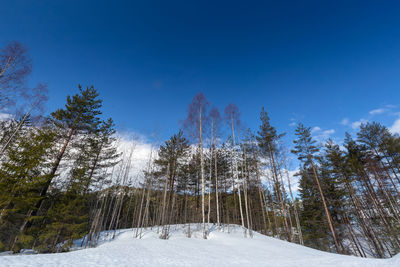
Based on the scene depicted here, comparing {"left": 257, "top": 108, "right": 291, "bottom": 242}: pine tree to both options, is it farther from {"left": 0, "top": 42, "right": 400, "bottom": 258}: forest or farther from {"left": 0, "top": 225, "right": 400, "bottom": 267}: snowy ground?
{"left": 0, "top": 225, "right": 400, "bottom": 267}: snowy ground

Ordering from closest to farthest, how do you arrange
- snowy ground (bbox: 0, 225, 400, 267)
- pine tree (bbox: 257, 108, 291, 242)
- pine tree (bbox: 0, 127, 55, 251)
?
snowy ground (bbox: 0, 225, 400, 267) → pine tree (bbox: 0, 127, 55, 251) → pine tree (bbox: 257, 108, 291, 242)

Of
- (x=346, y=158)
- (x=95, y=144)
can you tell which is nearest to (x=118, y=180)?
(x=95, y=144)

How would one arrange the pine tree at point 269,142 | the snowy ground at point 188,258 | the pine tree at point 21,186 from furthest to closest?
the pine tree at point 269,142 → the pine tree at point 21,186 → the snowy ground at point 188,258

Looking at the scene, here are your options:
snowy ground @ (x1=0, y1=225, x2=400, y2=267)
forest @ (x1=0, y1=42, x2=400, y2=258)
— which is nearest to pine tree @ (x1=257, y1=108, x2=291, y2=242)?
forest @ (x1=0, y1=42, x2=400, y2=258)

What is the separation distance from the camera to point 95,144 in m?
14.1

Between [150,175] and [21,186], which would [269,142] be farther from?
[21,186]

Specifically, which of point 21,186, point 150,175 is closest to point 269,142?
point 150,175

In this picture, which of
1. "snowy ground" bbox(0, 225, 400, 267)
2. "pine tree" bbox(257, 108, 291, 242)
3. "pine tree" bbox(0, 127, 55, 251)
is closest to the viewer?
"snowy ground" bbox(0, 225, 400, 267)

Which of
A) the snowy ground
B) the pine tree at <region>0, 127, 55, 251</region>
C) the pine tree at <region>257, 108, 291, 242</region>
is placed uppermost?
the pine tree at <region>257, 108, 291, 242</region>

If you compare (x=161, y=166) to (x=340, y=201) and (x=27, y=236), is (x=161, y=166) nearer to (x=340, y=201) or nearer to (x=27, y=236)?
(x=27, y=236)

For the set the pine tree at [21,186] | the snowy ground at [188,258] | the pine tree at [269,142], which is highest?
the pine tree at [269,142]

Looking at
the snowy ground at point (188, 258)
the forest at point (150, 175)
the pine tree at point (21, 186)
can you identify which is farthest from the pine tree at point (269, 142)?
the pine tree at point (21, 186)

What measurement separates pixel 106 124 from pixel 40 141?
259 inches

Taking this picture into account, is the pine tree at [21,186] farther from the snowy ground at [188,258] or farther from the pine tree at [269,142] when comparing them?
the pine tree at [269,142]
